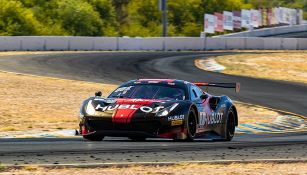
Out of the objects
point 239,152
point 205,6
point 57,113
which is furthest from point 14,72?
point 205,6

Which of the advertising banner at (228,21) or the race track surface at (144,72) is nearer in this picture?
the race track surface at (144,72)

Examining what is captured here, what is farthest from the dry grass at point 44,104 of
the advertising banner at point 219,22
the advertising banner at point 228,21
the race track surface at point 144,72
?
the advertising banner at point 228,21

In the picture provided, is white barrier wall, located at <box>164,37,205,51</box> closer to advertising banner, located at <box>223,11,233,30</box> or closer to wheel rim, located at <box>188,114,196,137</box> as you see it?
advertising banner, located at <box>223,11,233,30</box>

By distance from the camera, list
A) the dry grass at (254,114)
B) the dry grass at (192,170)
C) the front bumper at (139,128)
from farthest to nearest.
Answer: the dry grass at (254,114) → the front bumper at (139,128) → the dry grass at (192,170)

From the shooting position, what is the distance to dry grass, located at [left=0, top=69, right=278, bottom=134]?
18391 mm

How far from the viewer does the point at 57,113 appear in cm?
2073

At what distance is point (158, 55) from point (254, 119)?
76.8 feet

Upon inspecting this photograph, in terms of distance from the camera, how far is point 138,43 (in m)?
51.3

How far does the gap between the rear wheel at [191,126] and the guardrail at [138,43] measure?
32.7m

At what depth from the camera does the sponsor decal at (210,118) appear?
13692 mm

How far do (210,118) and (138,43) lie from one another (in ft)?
123

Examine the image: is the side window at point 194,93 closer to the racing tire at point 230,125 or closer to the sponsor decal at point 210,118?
the sponsor decal at point 210,118

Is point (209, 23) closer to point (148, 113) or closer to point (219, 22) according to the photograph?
point (219, 22)

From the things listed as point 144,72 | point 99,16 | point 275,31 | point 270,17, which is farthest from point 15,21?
point 144,72
